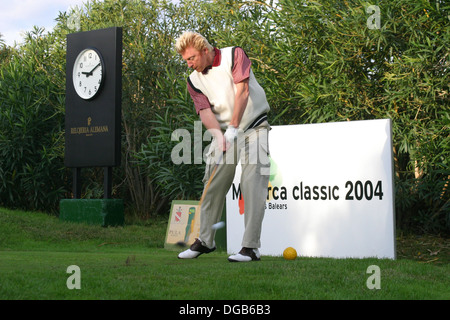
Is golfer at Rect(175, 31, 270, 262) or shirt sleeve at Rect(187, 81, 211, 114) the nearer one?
golfer at Rect(175, 31, 270, 262)

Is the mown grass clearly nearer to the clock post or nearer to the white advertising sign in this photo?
the white advertising sign

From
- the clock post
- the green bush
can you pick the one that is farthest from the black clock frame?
the green bush

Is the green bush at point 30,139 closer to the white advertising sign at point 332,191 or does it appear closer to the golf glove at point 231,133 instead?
the white advertising sign at point 332,191

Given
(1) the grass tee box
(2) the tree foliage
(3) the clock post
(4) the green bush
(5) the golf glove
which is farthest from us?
(4) the green bush

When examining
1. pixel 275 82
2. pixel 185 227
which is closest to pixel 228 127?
pixel 185 227

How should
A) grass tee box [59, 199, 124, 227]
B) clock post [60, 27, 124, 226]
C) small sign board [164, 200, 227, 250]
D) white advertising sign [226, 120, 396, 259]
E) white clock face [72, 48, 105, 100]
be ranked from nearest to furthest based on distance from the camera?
white advertising sign [226, 120, 396, 259], small sign board [164, 200, 227, 250], grass tee box [59, 199, 124, 227], clock post [60, 27, 124, 226], white clock face [72, 48, 105, 100]

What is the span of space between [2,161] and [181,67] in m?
4.06

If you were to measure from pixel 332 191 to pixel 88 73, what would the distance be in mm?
5644

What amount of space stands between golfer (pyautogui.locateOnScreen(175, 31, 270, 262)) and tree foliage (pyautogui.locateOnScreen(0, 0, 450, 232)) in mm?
3841

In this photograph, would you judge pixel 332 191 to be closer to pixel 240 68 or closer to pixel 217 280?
pixel 240 68

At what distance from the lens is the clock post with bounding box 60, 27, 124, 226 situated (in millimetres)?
9984

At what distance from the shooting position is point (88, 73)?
10.5 m

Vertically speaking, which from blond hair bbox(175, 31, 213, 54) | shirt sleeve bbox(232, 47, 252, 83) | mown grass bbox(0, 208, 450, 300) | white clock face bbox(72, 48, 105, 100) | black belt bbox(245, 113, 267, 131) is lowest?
mown grass bbox(0, 208, 450, 300)

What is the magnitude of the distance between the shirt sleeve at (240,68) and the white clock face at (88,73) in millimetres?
6126
